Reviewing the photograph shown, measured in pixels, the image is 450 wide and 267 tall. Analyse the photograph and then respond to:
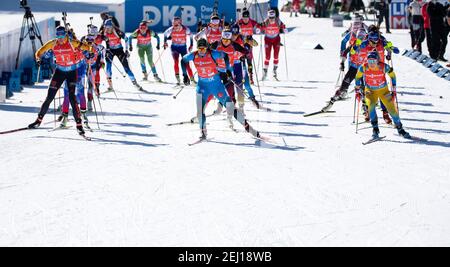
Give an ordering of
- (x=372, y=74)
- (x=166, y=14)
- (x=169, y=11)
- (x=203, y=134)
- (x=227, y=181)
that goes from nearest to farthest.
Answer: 1. (x=227, y=181)
2. (x=372, y=74)
3. (x=203, y=134)
4. (x=169, y=11)
5. (x=166, y=14)

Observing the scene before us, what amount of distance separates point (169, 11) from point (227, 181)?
23145 millimetres

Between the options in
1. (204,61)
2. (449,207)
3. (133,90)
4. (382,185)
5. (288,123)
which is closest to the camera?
(449,207)

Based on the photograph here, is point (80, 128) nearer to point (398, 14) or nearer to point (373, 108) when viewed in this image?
point (373, 108)

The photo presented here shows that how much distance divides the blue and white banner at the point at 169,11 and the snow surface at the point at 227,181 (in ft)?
49.2

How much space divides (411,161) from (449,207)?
8.58 ft

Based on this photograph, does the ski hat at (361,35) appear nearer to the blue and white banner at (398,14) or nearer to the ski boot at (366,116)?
the ski boot at (366,116)

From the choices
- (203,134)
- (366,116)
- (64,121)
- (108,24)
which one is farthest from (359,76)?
(108,24)

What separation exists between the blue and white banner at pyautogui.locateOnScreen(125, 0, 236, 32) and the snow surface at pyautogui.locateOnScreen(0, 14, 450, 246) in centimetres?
1501

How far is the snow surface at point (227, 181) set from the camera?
34.3ft

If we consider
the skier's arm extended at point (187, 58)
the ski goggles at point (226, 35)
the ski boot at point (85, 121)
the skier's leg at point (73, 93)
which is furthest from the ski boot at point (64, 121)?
the ski goggles at point (226, 35)

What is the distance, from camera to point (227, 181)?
12969 millimetres

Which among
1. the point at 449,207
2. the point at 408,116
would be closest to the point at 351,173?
the point at 449,207

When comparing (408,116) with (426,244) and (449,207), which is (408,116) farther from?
(426,244)

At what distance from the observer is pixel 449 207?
11.4 metres
